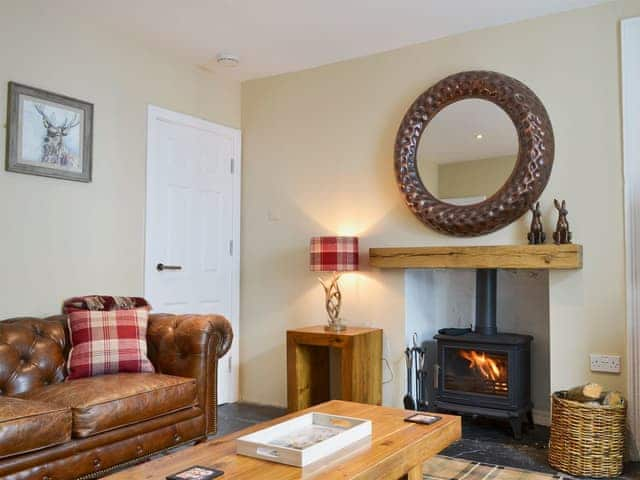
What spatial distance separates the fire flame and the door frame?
78cm

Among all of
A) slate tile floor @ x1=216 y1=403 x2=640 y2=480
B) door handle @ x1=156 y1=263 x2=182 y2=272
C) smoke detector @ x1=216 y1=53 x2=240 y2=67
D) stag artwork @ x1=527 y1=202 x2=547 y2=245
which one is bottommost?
slate tile floor @ x1=216 y1=403 x2=640 y2=480

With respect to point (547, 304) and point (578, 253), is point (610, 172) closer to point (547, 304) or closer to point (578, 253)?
point (578, 253)

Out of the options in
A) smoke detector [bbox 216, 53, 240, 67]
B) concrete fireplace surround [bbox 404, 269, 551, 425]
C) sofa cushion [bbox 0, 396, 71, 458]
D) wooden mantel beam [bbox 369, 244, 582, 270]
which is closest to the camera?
sofa cushion [bbox 0, 396, 71, 458]

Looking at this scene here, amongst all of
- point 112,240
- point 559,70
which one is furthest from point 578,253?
point 112,240

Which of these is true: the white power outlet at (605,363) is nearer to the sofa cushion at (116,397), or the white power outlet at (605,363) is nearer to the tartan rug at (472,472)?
the tartan rug at (472,472)

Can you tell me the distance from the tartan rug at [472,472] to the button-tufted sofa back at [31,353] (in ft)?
6.42

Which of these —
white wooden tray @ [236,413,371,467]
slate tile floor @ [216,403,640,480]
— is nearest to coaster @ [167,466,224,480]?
white wooden tray @ [236,413,371,467]

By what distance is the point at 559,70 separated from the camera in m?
3.59

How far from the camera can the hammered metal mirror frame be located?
355cm

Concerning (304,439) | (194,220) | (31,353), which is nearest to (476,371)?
(304,439)

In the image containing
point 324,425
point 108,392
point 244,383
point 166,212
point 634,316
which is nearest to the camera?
point 324,425

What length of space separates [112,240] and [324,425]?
2241 mm

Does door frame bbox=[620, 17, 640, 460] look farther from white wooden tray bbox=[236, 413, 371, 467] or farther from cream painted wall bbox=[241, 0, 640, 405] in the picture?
white wooden tray bbox=[236, 413, 371, 467]

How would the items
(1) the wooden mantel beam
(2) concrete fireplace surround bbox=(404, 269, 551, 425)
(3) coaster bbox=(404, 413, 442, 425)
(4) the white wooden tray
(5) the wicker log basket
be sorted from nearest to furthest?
(4) the white wooden tray
(3) coaster bbox=(404, 413, 442, 425)
(5) the wicker log basket
(1) the wooden mantel beam
(2) concrete fireplace surround bbox=(404, 269, 551, 425)
